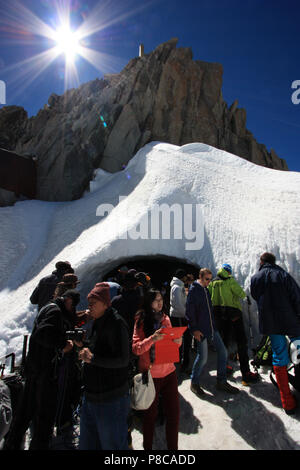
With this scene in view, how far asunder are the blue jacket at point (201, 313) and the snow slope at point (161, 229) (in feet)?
8.94

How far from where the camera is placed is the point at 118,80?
23031 mm

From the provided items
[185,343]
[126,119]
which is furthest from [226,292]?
[126,119]

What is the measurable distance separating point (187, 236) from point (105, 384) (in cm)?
662

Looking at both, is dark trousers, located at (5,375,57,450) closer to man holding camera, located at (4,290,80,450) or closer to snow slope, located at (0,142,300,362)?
man holding camera, located at (4,290,80,450)

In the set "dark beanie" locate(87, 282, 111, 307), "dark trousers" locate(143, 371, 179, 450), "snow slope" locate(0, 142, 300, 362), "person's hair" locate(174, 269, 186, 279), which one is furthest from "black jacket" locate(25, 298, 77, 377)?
"snow slope" locate(0, 142, 300, 362)

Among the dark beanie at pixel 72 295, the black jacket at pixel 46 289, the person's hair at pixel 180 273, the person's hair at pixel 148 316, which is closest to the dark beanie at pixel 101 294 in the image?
the person's hair at pixel 148 316

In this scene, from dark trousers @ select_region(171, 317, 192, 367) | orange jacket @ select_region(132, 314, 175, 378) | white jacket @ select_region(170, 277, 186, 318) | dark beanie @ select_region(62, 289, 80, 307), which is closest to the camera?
orange jacket @ select_region(132, 314, 175, 378)

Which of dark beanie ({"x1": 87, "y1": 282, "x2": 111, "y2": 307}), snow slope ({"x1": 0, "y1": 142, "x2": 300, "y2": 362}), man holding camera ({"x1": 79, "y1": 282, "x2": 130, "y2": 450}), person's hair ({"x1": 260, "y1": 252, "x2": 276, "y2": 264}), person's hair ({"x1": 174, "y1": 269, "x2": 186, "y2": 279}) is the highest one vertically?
snow slope ({"x1": 0, "y1": 142, "x2": 300, "y2": 362})

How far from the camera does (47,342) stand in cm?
285

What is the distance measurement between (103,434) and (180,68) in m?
26.6

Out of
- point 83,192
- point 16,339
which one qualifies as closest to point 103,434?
point 16,339

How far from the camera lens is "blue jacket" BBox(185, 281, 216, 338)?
4.30 meters

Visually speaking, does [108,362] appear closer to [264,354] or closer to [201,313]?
[201,313]

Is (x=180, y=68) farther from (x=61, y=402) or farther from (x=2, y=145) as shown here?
(x=61, y=402)
